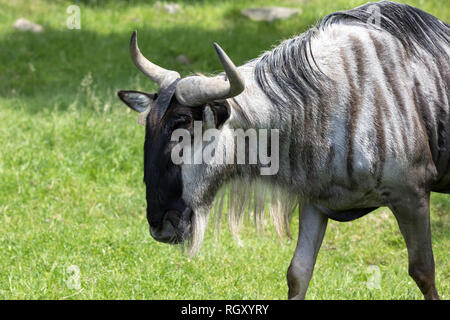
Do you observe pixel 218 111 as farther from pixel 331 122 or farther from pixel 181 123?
pixel 331 122

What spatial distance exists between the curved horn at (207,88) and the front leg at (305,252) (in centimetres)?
106

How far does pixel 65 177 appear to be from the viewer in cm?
727

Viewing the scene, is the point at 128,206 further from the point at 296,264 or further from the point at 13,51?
the point at 13,51

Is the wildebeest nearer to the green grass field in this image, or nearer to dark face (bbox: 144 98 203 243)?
dark face (bbox: 144 98 203 243)

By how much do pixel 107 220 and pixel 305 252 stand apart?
2474 mm

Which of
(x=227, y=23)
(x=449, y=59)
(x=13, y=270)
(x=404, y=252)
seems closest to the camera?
(x=449, y=59)

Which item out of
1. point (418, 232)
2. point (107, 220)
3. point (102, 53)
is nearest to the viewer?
point (418, 232)

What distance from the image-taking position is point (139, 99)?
4.46 metres

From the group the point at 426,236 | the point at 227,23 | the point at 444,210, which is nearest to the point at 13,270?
the point at 426,236

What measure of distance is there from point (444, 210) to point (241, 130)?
12.0ft

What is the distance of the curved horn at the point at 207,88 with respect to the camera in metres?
3.95

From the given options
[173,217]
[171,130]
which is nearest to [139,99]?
[171,130]

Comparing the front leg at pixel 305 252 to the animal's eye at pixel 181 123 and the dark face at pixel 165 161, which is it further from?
the animal's eye at pixel 181 123

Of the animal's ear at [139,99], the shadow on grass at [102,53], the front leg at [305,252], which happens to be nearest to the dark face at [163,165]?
the animal's ear at [139,99]
